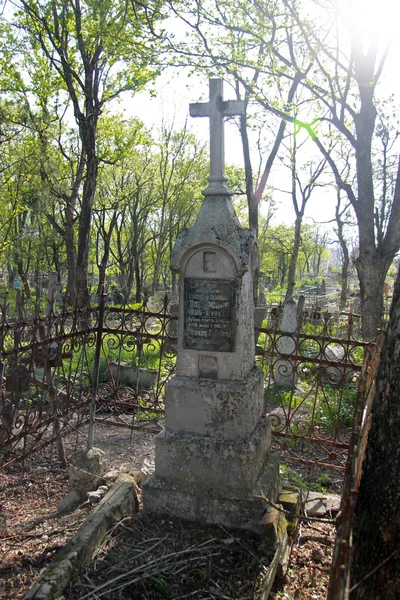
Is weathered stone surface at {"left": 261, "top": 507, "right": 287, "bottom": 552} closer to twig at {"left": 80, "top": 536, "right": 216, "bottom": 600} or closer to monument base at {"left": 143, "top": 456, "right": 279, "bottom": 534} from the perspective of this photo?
monument base at {"left": 143, "top": 456, "right": 279, "bottom": 534}

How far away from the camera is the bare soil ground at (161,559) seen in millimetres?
3057

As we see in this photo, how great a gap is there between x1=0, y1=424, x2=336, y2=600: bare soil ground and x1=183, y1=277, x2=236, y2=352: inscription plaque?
1.46m

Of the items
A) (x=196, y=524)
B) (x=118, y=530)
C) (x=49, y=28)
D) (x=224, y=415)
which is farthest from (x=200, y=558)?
(x=49, y=28)

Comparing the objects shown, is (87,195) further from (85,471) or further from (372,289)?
(85,471)

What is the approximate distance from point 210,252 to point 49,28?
541 inches

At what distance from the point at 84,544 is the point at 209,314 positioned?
1.92 metres

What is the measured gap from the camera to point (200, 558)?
3336 mm

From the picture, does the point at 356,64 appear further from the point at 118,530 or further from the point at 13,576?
the point at 13,576

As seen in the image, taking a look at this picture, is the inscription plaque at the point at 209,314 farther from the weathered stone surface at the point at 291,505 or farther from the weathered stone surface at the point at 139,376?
the weathered stone surface at the point at 139,376

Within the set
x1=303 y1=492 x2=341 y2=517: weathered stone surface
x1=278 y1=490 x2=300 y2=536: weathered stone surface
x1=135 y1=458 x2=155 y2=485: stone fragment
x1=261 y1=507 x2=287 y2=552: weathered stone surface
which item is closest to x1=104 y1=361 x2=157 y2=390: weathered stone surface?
x1=135 y1=458 x2=155 y2=485: stone fragment

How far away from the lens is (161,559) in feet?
10.7

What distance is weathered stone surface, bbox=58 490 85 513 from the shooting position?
4441 millimetres

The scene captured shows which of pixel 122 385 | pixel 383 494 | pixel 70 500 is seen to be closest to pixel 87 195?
pixel 122 385

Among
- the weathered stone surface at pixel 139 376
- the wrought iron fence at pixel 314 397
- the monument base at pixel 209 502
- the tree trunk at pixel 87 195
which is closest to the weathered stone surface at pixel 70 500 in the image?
the monument base at pixel 209 502
